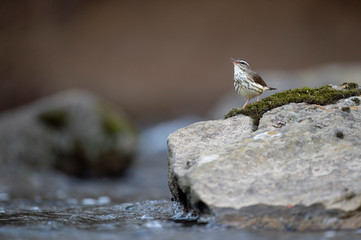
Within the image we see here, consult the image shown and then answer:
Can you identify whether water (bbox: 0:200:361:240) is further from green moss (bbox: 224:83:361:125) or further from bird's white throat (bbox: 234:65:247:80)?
bird's white throat (bbox: 234:65:247:80)

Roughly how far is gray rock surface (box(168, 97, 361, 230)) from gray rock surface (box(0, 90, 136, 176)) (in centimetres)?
656

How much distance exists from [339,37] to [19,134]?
17719 mm

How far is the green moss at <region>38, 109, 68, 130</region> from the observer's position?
1096 cm

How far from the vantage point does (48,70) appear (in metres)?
23.6

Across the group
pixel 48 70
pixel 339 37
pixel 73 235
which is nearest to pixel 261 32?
pixel 339 37

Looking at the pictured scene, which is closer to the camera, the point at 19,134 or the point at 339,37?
the point at 19,134

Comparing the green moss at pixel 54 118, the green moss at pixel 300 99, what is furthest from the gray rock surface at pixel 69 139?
the green moss at pixel 300 99

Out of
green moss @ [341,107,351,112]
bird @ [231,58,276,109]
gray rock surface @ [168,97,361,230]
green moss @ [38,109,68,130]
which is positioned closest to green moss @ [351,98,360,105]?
gray rock surface @ [168,97,361,230]

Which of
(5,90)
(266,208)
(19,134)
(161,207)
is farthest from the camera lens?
(5,90)

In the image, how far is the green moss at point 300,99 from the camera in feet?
15.6

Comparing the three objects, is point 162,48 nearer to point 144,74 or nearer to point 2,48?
point 144,74

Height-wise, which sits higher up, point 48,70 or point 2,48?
point 2,48

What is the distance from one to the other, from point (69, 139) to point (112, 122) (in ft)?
3.84

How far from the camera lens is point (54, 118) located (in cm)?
1105
